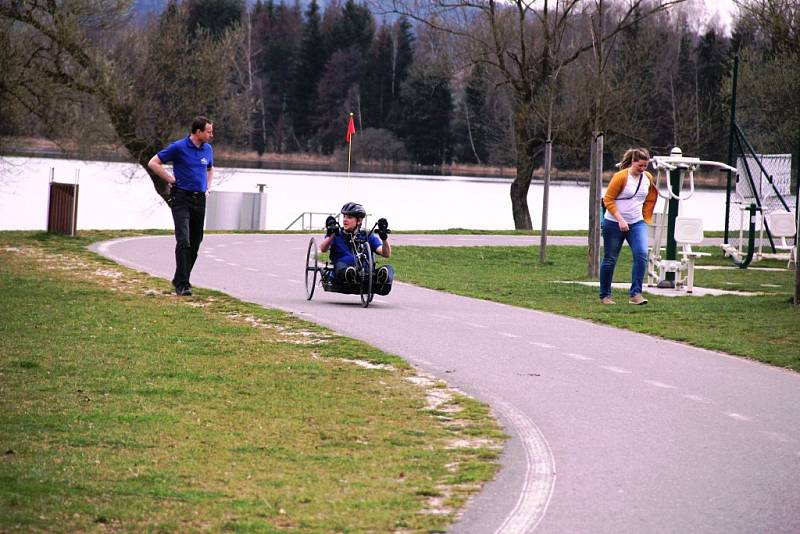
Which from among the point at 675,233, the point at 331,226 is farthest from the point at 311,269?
the point at 675,233

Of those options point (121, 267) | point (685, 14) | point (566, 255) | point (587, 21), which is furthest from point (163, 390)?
point (685, 14)

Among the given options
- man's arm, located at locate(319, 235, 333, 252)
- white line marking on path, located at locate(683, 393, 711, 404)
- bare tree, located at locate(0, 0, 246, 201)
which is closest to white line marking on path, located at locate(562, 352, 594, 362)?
white line marking on path, located at locate(683, 393, 711, 404)

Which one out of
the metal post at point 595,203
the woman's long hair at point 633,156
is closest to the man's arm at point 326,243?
the woman's long hair at point 633,156

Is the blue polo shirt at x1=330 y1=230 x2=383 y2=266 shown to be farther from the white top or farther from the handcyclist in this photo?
the white top

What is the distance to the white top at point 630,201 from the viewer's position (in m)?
15.9

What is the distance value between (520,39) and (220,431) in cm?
3731

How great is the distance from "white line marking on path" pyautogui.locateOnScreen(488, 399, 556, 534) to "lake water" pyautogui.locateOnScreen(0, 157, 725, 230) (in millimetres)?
33994

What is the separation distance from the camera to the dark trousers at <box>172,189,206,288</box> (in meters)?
15.3

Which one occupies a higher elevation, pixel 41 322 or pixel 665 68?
pixel 665 68

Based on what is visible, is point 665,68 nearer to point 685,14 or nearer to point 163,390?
point 685,14

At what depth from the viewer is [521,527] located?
19.4 feet

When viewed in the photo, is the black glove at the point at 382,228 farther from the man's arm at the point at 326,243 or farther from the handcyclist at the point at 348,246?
the man's arm at the point at 326,243

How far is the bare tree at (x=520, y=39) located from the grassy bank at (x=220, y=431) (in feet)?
103

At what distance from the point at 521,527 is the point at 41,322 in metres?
7.68
